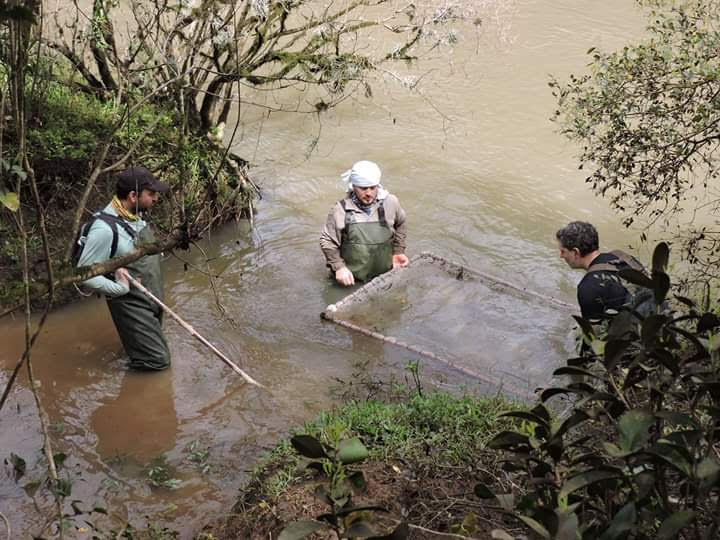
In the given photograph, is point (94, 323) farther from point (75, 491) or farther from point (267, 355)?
point (75, 491)

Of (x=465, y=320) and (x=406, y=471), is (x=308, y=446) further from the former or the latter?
(x=465, y=320)

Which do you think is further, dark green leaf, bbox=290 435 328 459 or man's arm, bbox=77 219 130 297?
man's arm, bbox=77 219 130 297

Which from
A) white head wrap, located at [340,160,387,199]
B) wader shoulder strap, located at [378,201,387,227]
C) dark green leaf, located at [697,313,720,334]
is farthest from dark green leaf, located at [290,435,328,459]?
wader shoulder strap, located at [378,201,387,227]

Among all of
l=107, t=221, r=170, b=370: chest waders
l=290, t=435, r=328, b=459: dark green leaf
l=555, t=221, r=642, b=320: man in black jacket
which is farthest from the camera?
l=107, t=221, r=170, b=370: chest waders

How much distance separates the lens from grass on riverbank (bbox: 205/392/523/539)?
3939 millimetres

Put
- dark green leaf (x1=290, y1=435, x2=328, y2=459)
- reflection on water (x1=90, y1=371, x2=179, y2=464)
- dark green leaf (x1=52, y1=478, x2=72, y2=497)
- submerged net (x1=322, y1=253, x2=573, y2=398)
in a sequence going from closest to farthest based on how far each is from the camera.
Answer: dark green leaf (x1=290, y1=435, x2=328, y2=459) < dark green leaf (x1=52, y1=478, x2=72, y2=497) < reflection on water (x1=90, y1=371, x2=179, y2=464) < submerged net (x1=322, y1=253, x2=573, y2=398)

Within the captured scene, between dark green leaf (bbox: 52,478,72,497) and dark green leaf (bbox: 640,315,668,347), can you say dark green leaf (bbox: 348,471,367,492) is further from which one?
dark green leaf (bbox: 52,478,72,497)

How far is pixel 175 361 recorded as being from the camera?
692cm

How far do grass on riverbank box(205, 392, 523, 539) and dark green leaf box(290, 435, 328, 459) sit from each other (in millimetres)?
1585

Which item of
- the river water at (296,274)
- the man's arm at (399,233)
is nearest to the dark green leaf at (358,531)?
the river water at (296,274)

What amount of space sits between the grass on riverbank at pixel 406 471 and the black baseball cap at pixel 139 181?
192cm

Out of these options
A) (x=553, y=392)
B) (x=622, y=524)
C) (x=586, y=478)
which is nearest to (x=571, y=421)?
(x=553, y=392)

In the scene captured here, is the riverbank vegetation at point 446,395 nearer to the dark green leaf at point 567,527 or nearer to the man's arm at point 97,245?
the dark green leaf at point 567,527

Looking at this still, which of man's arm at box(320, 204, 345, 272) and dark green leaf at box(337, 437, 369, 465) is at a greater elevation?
dark green leaf at box(337, 437, 369, 465)
